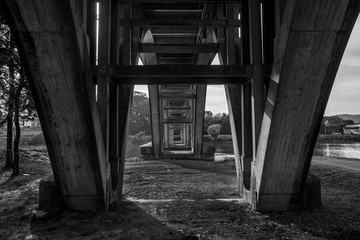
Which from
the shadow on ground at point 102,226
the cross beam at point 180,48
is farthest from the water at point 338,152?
the shadow on ground at point 102,226

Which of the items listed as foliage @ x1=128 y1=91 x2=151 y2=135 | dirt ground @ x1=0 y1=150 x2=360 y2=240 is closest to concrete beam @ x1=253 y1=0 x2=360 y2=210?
dirt ground @ x1=0 y1=150 x2=360 y2=240

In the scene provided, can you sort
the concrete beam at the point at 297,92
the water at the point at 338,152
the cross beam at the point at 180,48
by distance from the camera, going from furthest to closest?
1. the water at the point at 338,152
2. the cross beam at the point at 180,48
3. the concrete beam at the point at 297,92

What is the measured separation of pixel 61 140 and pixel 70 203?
54.6 inches

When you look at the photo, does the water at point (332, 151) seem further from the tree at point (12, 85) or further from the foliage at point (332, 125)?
the foliage at point (332, 125)

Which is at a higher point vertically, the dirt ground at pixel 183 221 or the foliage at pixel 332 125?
the foliage at pixel 332 125

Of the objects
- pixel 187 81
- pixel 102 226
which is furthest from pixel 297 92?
pixel 102 226

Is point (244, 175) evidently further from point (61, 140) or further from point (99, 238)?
point (61, 140)

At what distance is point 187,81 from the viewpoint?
5.79 m

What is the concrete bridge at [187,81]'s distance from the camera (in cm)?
413

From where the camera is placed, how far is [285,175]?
5.12 m

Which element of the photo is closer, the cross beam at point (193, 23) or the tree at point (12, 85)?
the cross beam at point (193, 23)

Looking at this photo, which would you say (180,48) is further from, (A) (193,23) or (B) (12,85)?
(B) (12,85)

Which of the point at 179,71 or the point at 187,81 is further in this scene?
the point at 187,81

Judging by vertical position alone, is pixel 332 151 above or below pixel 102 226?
below
